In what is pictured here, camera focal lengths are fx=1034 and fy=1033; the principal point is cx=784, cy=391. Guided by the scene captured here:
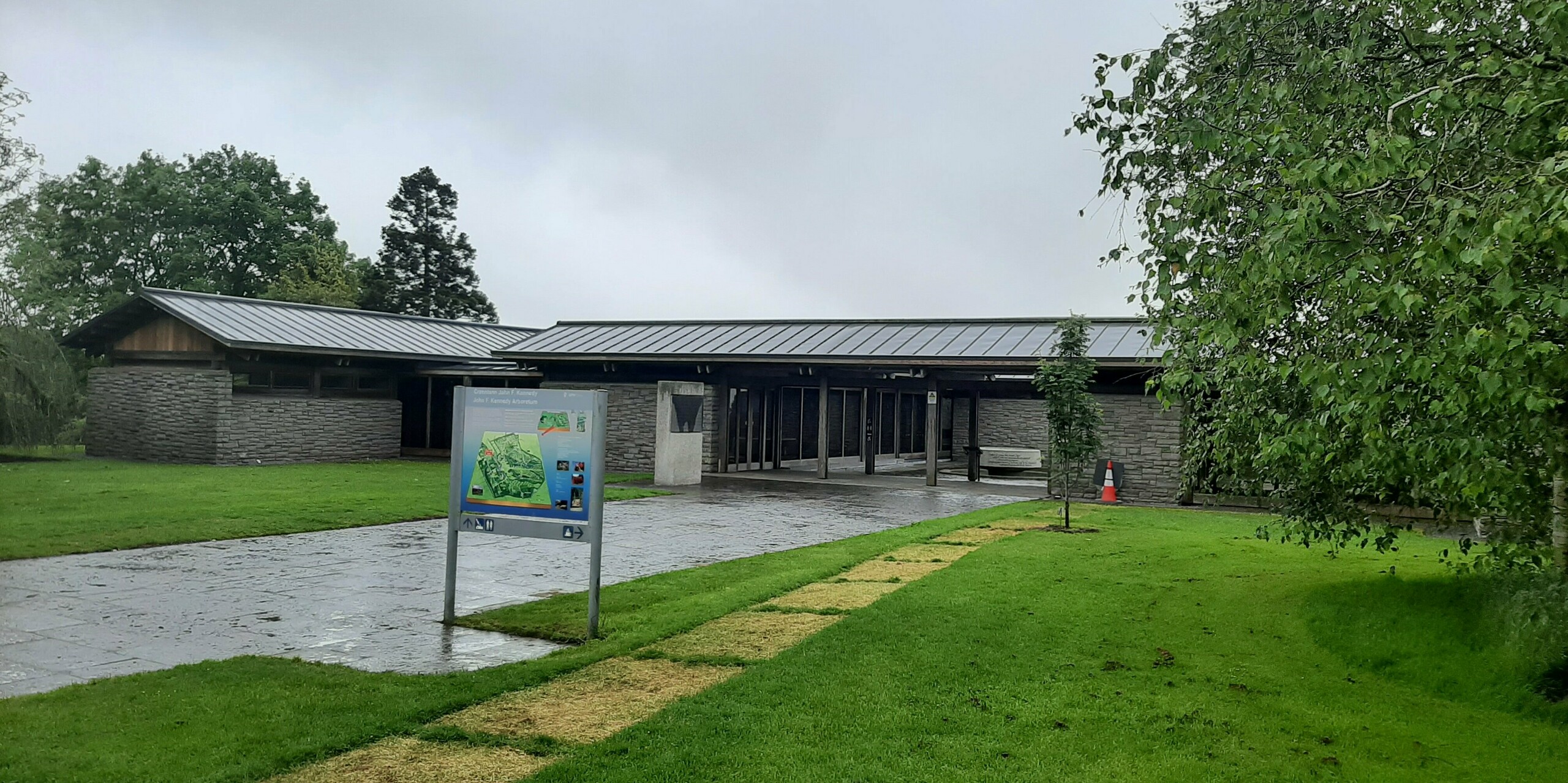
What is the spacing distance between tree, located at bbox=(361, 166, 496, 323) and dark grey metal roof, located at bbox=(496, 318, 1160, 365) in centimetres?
2641

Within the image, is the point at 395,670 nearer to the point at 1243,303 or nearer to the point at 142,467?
the point at 1243,303

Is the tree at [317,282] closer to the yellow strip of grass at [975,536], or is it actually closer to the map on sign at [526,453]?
the yellow strip of grass at [975,536]

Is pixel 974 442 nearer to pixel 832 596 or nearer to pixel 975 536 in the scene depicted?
pixel 975 536

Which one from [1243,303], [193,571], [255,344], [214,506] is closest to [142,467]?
[255,344]

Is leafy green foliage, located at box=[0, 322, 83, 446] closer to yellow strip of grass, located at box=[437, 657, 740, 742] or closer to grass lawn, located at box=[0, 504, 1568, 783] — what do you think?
grass lawn, located at box=[0, 504, 1568, 783]

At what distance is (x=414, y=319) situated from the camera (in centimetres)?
3275

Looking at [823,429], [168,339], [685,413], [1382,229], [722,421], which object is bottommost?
[823,429]

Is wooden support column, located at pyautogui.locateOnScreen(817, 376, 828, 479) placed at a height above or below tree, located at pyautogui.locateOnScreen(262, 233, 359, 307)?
below

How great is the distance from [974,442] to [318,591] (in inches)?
780

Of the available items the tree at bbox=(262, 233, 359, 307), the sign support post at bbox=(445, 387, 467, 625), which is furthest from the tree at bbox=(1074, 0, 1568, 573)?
the tree at bbox=(262, 233, 359, 307)

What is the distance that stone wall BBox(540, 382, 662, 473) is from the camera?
25.1 meters

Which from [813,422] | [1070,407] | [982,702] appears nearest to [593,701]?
[982,702]

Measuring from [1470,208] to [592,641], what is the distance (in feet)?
18.3

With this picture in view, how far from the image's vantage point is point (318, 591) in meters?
8.80
